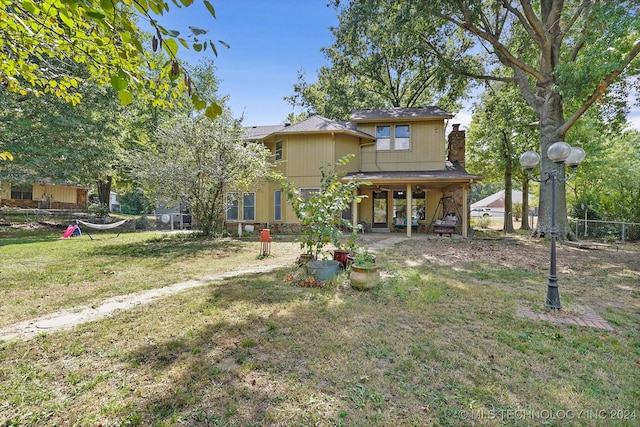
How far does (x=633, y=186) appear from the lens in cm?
1255

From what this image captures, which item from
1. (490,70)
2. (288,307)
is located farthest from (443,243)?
(490,70)

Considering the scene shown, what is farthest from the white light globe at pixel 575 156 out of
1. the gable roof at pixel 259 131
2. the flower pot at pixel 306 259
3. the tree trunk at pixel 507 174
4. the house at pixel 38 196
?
the house at pixel 38 196

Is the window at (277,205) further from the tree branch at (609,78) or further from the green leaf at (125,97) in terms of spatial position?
the green leaf at (125,97)

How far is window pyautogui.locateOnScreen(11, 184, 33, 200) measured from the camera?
20.8 meters

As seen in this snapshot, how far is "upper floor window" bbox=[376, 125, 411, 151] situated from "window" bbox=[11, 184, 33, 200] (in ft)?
82.9

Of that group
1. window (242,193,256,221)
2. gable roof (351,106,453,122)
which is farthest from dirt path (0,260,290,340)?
gable roof (351,106,453,122)

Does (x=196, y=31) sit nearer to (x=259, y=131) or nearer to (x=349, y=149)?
(x=349, y=149)

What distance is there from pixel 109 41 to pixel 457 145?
603 inches

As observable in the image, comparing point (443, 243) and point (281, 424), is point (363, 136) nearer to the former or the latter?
point (443, 243)

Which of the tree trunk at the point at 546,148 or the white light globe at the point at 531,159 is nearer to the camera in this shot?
the white light globe at the point at 531,159

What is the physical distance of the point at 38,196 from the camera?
2183 cm

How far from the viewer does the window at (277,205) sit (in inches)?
557

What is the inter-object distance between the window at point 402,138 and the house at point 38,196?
22.3 m

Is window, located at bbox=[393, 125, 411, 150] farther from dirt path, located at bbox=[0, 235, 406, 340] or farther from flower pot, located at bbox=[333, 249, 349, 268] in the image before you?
dirt path, located at bbox=[0, 235, 406, 340]
